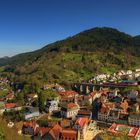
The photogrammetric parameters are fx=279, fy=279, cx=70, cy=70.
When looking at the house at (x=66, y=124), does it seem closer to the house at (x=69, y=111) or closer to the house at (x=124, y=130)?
the house at (x=69, y=111)

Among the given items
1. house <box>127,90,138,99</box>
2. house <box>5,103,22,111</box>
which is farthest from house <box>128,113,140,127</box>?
house <box>5,103,22,111</box>

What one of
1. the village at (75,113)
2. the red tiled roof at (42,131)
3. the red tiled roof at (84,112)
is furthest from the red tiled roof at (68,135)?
the red tiled roof at (84,112)

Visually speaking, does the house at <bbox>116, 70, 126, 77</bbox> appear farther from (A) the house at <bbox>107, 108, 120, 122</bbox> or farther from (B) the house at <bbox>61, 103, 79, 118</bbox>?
(A) the house at <bbox>107, 108, 120, 122</bbox>

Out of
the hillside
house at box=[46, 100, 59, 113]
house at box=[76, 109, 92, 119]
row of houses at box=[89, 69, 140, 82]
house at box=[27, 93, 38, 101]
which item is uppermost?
the hillside

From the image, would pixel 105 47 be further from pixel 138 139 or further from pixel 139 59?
pixel 138 139

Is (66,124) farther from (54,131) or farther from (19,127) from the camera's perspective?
(19,127)

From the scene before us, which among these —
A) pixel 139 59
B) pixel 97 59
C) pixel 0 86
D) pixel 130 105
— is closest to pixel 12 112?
pixel 130 105

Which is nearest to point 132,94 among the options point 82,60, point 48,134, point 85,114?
point 85,114
